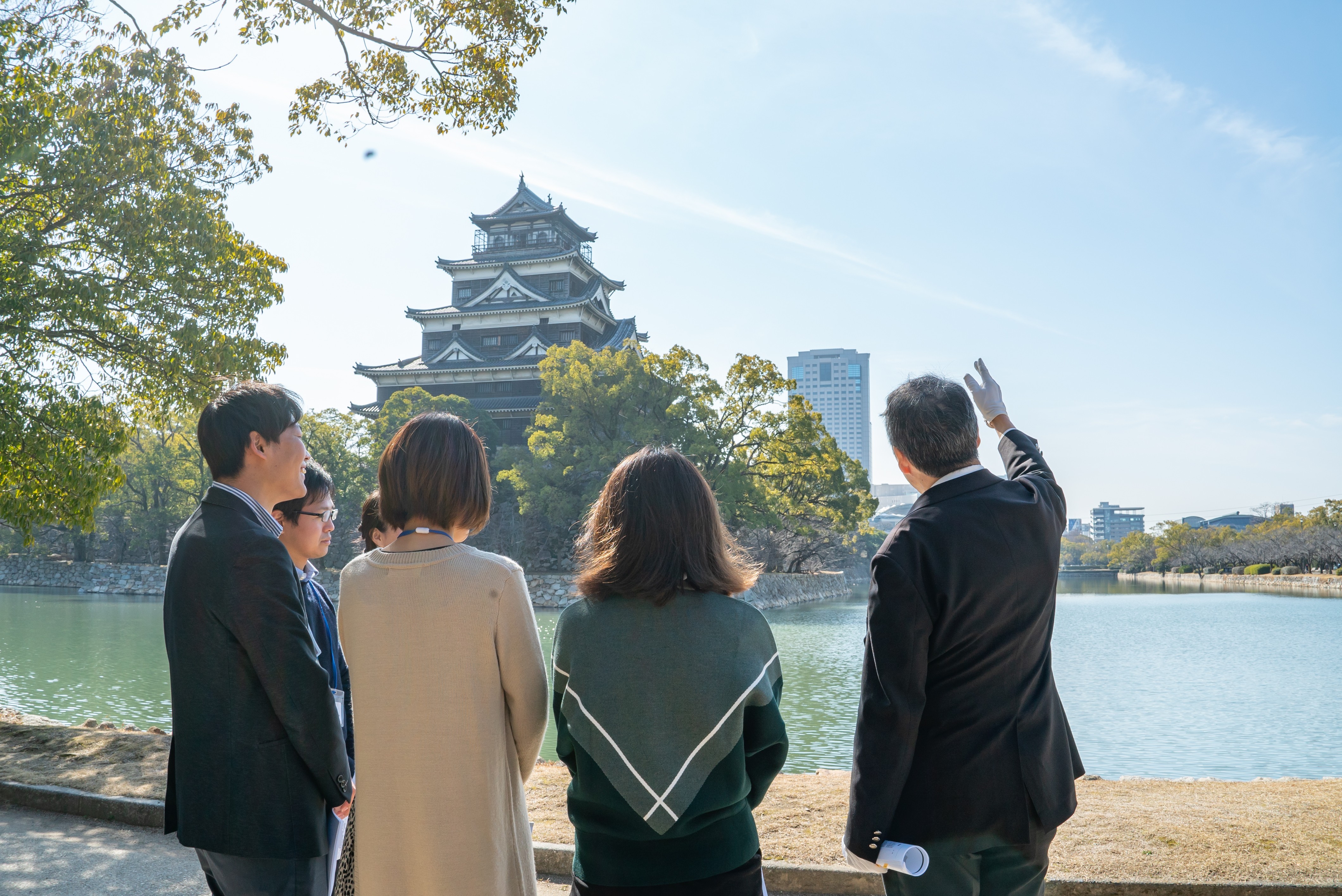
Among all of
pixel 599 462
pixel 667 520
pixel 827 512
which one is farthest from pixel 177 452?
pixel 667 520

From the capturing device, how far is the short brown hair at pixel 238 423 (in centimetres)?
166

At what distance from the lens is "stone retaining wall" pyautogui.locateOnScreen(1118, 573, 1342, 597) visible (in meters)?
32.8

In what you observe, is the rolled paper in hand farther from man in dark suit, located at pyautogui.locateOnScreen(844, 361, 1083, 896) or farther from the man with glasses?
the man with glasses

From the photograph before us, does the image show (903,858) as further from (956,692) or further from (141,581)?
(141,581)

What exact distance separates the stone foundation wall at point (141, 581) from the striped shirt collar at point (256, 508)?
19406 mm

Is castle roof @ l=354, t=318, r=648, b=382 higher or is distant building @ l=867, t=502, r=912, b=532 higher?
castle roof @ l=354, t=318, r=648, b=382

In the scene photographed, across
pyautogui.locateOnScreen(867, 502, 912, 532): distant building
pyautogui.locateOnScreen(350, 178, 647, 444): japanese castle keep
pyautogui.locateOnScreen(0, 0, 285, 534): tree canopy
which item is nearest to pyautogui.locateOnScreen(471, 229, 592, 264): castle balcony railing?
pyautogui.locateOnScreen(350, 178, 647, 444): japanese castle keep

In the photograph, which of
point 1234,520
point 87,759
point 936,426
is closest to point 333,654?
point 936,426

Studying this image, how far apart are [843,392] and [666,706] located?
106 metres

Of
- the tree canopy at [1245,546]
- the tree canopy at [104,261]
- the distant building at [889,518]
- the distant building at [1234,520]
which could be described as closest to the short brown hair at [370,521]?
the tree canopy at [104,261]

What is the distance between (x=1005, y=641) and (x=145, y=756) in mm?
4152

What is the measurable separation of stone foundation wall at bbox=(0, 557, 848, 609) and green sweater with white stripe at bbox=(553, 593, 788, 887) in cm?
1977

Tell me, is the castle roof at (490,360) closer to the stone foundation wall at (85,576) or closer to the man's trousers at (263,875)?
the stone foundation wall at (85,576)

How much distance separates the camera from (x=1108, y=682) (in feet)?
34.3
